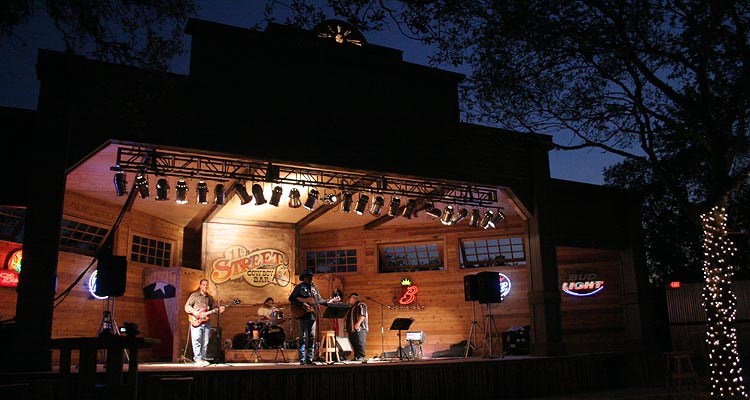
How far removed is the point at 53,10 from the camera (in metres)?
6.05

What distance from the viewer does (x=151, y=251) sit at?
51.0 feet

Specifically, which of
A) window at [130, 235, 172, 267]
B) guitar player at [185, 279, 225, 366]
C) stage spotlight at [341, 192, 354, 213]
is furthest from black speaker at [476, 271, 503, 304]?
window at [130, 235, 172, 267]

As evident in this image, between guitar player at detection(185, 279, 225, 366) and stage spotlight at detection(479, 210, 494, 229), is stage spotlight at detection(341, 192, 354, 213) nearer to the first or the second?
stage spotlight at detection(479, 210, 494, 229)

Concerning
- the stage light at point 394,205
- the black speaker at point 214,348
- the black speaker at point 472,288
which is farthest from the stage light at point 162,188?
the black speaker at point 472,288

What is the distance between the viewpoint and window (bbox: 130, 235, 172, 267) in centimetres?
1505

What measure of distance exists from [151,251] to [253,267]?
2594 mm

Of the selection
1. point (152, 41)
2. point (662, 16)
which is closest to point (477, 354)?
point (662, 16)

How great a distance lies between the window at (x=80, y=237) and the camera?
1344 centimetres

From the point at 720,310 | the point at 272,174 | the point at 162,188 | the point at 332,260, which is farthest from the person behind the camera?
the point at 332,260

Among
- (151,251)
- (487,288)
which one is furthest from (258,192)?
(151,251)

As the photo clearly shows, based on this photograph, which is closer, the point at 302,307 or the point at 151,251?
the point at 302,307

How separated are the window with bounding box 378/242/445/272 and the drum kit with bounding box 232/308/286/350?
155 inches

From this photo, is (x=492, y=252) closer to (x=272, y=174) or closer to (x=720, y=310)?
(x=720, y=310)

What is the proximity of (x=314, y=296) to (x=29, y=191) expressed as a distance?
521cm
